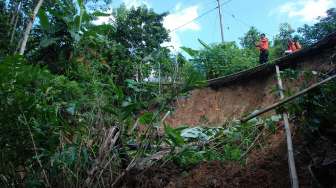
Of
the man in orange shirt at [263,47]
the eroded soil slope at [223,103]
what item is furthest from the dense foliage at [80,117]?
the man in orange shirt at [263,47]

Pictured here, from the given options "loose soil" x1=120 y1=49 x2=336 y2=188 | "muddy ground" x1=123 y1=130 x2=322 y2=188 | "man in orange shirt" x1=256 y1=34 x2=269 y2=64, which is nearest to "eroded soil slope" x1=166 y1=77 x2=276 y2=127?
"man in orange shirt" x1=256 y1=34 x2=269 y2=64

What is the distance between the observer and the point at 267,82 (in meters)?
8.98

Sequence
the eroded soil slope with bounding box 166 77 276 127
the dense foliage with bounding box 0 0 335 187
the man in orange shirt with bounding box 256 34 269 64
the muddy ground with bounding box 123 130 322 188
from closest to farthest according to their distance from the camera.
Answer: the dense foliage with bounding box 0 0 335 187
the muddy ground with bounding box 123 130 322 188
the eroded soil slope with bounding box 166 77 276 127
the man in orange shirt with bounding box 256 34 269 64

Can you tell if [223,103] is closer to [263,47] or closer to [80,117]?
[263,47]

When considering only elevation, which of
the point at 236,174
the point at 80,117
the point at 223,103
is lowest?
the point at 236,174

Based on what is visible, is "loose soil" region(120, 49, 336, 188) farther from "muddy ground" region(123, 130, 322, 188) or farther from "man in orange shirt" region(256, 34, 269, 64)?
"man in orange shirt" region(256, 34, 269, 64)

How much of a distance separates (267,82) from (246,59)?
3.86 metres

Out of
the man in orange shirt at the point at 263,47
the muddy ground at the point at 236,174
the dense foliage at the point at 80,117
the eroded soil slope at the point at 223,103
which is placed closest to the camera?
the dense foliage at the point at 80,117

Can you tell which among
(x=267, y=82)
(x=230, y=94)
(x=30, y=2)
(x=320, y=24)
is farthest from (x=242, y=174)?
(x=320, y=24)

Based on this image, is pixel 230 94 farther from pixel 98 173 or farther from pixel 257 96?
pixel 98 173

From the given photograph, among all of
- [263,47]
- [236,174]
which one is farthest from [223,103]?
[236,174]

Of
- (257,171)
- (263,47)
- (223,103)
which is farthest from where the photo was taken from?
(263,47)

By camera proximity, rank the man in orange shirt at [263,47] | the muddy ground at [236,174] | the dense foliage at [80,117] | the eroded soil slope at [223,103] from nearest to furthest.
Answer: the dense foliage at [80,117], the muddy ground at [236,174], the eroded soil slope at [223,103], the man in orange shirt at [263,47]

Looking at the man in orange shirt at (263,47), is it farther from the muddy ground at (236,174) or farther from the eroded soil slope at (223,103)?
the muddy ground at (236,174)
